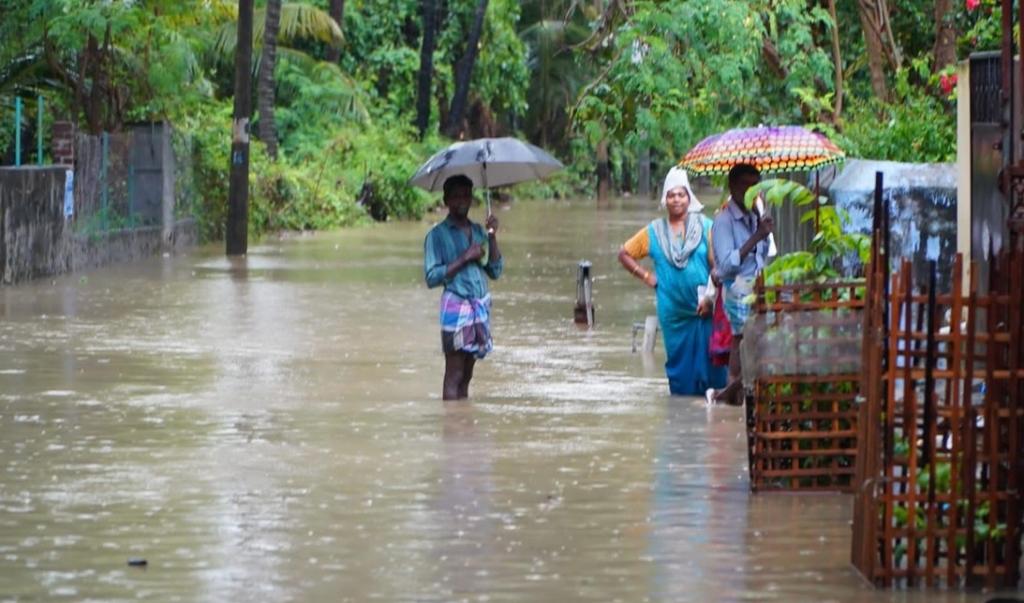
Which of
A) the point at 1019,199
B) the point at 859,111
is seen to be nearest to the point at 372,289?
the point at 859,111

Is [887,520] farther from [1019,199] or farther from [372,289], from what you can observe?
[372,289]

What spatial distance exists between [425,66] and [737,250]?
141 feet

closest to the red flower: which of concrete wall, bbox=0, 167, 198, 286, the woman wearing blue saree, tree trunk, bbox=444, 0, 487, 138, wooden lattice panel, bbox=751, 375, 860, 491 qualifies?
the woman wearing blue saree

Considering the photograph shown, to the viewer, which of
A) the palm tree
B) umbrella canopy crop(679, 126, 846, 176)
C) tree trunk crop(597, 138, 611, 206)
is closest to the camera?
umbrella canopy crop(679, 126, 846, 176)

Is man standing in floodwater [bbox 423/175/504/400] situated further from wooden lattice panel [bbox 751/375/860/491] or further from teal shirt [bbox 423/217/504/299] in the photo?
wooden lattice panel [bbox 751/375/860/491]

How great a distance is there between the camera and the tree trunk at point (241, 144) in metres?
30.8

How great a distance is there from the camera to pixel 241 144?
31.5 meters

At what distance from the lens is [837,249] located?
10.1m

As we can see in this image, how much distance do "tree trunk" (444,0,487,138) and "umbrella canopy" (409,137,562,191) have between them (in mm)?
40613

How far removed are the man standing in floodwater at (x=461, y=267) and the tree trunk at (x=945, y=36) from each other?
798 centimetres

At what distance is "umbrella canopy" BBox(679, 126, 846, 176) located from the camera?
1315cm

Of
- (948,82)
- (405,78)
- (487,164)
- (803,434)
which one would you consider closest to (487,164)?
(487,164)

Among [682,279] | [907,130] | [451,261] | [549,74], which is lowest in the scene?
[682,279]

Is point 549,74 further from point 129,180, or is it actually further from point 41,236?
point 41,236
